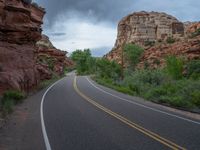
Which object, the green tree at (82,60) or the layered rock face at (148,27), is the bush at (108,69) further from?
the layered rock face at (148,27)

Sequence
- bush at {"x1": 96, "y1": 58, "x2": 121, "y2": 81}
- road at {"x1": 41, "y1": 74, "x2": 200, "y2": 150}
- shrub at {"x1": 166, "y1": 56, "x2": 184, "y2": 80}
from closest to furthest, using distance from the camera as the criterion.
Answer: road at {"x1": 41, "y1": 74, "x2": 200, "y2": 150}
shrub at {"x1": 166, "y1": 56, "x2": 184, "y2": 80}
bush at {"x1": 96, "y1": 58, "x2": 121, "y2": 81}

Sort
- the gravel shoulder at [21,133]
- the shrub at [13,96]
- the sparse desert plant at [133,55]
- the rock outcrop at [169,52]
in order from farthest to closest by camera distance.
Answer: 1. the sparse desert plant at [133,55]
2. the rock outcrop at [169,52]
3. the shrub at [13,96]
4. the gravel shoulder at [21,133]

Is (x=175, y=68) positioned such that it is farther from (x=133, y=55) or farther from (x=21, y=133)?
(x=21, y=133)

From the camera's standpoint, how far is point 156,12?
561ft

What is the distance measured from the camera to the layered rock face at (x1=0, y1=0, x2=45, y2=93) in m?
32.5

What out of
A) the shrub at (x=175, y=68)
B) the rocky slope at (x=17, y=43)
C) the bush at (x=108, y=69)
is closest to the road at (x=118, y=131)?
the rocky slope at (x=17, y=43)

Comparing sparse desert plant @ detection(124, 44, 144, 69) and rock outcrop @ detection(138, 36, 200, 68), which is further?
sparse desert plant @ detection(124, 44, 144, 69)

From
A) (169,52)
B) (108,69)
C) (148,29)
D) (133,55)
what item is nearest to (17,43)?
(108,69)

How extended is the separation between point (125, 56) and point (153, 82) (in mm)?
65166

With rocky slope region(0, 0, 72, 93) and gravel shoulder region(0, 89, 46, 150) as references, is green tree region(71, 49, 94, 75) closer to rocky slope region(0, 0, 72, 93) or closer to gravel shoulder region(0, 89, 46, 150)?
rocky slope region(0, 0, 72, 93)

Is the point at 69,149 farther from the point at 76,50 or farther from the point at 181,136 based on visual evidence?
the point at 76,50

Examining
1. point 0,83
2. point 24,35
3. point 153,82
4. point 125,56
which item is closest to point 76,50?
point 125,56

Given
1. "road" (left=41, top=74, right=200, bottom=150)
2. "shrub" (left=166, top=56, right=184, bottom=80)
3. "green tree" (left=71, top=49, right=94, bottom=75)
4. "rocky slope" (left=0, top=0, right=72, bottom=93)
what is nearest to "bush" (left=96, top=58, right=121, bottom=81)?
"shrub" (left=166, top=56, right=184, bottom=80)

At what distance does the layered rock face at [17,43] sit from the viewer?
107 ft
